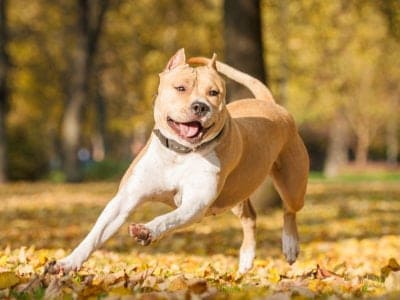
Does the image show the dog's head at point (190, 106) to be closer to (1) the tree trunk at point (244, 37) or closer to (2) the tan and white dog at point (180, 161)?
(2) the tan and white dog at point (180, 161)

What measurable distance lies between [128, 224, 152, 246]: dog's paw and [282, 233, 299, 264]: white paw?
232 centimetres

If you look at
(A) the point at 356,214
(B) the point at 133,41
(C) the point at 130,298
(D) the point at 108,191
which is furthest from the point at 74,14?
(C) the point at 130,298

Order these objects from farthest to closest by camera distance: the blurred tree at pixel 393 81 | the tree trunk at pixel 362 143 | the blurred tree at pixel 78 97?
the tree trunk at pixel 362 143
the blurred tree at pixel 78 97
the blurred tree at pixel 393 81

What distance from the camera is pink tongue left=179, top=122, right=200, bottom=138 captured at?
492 cm

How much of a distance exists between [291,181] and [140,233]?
2.42m

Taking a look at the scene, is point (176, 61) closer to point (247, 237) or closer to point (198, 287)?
point (198, 287)

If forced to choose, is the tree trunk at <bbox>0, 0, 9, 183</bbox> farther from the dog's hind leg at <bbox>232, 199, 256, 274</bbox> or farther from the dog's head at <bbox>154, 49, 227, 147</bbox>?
the dog's head at <bbox>154, 49, 227, 147</bbox>

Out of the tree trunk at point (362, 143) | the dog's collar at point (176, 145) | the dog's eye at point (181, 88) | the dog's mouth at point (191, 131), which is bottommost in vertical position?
the tree trunk at point (362, 143)

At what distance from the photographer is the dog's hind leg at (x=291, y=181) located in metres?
6.57

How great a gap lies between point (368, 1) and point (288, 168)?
453 inches

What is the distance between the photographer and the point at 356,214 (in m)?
14.5

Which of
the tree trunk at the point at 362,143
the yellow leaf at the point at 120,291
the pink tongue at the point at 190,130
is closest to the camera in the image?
the yellow leaf at the point at 120,291

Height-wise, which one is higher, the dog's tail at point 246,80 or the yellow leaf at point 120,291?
the dog's tail at point 246,80

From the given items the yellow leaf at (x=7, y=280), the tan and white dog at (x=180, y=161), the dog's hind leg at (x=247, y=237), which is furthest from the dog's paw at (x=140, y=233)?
the dog's hind leg at (x=247, y=237)
